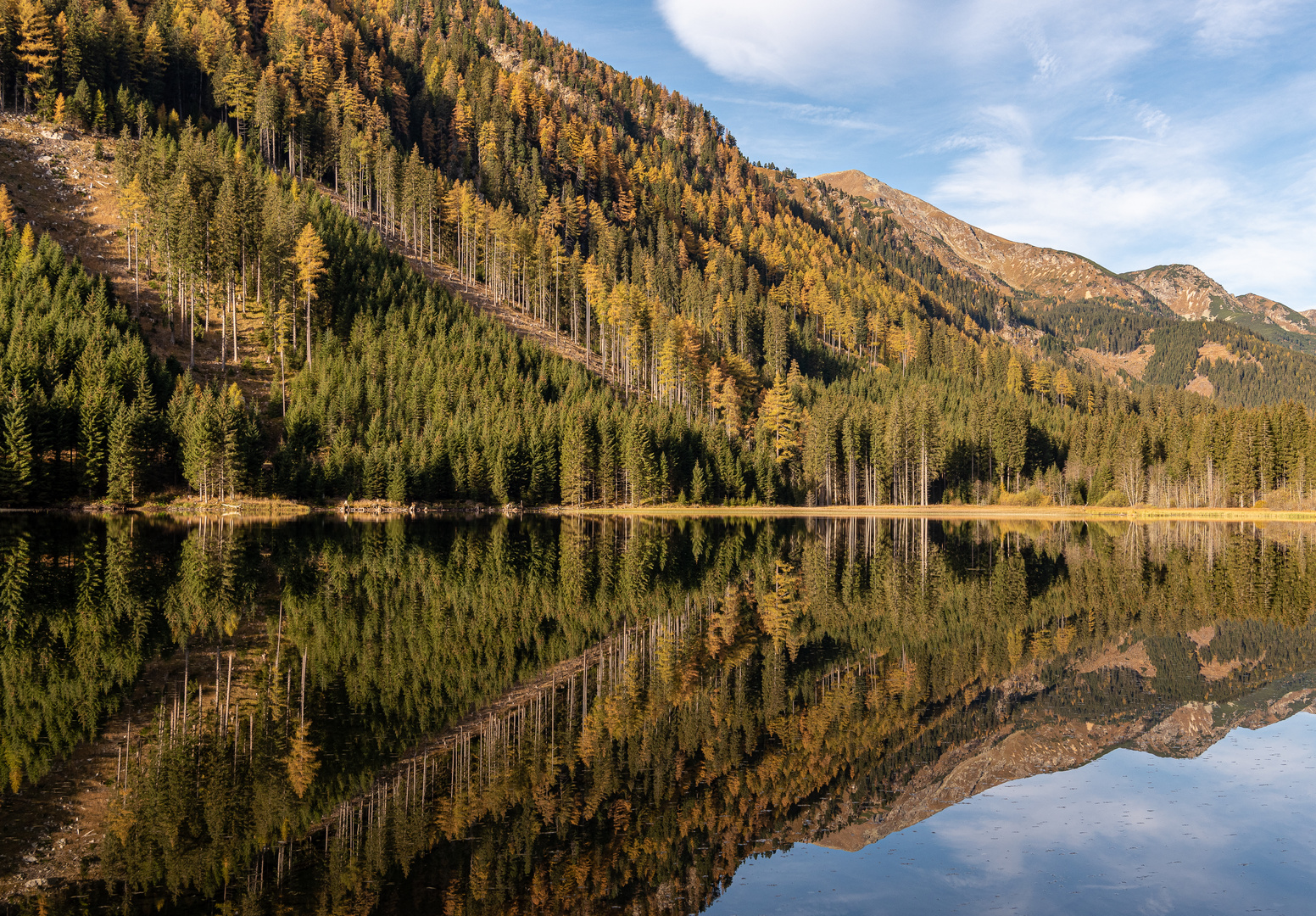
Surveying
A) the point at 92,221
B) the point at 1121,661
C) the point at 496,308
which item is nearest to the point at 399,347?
the point at 496,308

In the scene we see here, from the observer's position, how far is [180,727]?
14.6 m

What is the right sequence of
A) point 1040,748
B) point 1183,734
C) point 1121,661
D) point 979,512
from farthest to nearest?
1. point 979,512
2. point 1121,661
3. point 1183,734
4. point 1040,748

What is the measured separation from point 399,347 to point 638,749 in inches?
3555

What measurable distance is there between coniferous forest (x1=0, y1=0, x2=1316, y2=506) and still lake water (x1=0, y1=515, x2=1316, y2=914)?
165 ft

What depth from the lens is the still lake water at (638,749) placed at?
10109 millimetres

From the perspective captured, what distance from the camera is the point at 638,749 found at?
14461 millimetres

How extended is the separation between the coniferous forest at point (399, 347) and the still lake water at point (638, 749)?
50.2 metres

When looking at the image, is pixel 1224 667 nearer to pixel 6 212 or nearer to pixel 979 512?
pixel 979 512

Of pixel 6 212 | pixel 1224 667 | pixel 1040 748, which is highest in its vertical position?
pixel 6 212

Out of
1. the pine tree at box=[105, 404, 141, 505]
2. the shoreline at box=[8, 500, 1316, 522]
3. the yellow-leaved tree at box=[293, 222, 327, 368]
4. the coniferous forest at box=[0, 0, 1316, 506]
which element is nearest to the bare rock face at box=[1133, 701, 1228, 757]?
the shoreline at box=[8, 500, 1316, 522]

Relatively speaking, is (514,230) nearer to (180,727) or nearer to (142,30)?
(142,30)

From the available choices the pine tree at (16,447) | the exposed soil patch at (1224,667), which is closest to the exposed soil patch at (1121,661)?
A: the exposed soil patch at (1224,667)

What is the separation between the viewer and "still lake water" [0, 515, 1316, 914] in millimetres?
10109

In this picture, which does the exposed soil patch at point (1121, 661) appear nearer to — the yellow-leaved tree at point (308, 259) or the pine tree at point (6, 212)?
the yellow-leaved tree at point (308, 259)
